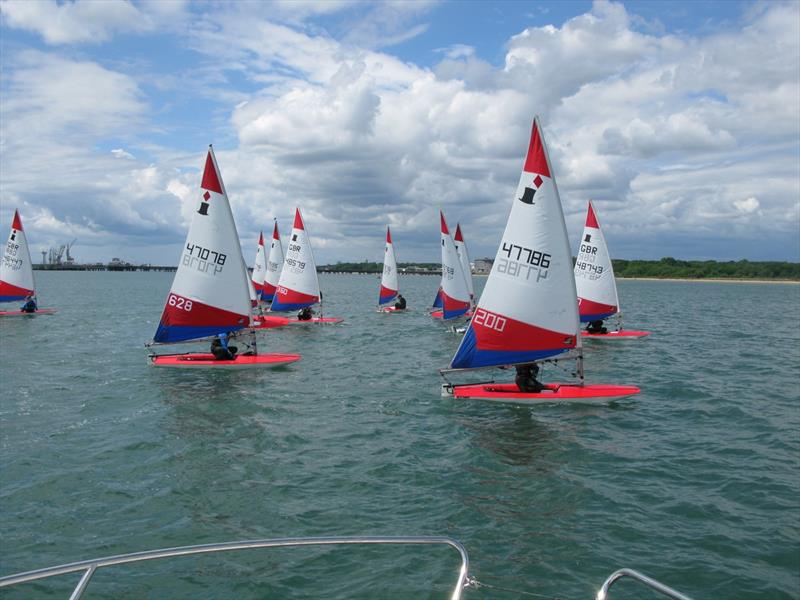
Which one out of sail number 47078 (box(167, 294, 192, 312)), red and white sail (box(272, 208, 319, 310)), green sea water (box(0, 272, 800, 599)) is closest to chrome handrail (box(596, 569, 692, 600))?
green sea water (box(0, 272, 800, 599))

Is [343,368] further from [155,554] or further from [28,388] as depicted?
[155,554]

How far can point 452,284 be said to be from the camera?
138ft

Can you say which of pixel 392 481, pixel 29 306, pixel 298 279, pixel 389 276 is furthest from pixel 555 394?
pixel 29 306

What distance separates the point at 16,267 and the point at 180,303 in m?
29.7

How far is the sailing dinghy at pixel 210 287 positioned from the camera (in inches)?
935

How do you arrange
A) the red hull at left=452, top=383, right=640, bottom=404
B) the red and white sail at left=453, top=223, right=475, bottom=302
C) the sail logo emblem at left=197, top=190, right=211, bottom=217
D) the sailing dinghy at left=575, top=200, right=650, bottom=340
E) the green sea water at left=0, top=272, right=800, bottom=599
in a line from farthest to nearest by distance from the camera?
the red and white sail at left=453, top=223, right=475, bottom=302, the sailing dinghy at left=575, top=200, right=650, bottom=340, the sail logo emblem at left=197, top=190, right=211, bottom=217, the red hull at left=452, top=383, right=640, bottom=404, the green sea water at left=0, top=272, right=800, bottom=599

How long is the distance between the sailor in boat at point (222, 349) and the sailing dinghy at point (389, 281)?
92.5 feet

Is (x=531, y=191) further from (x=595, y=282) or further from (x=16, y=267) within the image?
(x=16, y=267)

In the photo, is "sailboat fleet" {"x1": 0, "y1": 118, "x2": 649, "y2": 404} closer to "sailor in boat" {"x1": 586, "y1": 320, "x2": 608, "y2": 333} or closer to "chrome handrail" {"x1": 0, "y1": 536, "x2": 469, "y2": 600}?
"sailor in boat" {"x1": 586, "y1": 320, "x2": 608, "y2": 333}

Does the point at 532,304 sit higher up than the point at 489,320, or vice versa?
the point at 532,304

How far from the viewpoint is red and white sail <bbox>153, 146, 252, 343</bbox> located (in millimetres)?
23750

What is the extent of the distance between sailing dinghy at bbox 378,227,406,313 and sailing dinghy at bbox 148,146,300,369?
28382 mm

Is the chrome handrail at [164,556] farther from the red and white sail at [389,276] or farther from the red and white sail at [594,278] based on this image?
the red and white sail at [389,276]

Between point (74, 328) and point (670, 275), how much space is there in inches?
7177
